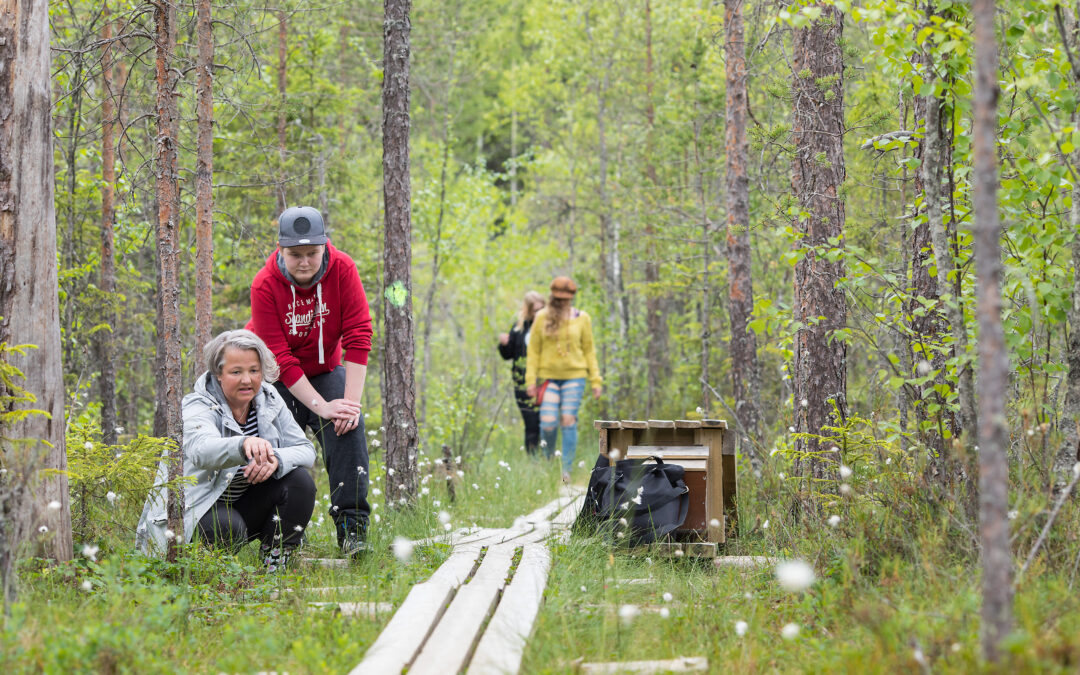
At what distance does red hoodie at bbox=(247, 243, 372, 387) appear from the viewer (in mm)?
5738

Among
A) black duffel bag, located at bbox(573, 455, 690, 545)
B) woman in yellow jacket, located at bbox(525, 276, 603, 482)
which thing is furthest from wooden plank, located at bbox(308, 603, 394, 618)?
woman in yellow jacket, located at bbox(525, 276, 603, 482)

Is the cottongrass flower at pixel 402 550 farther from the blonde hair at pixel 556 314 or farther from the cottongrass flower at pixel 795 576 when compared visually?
the blonde hair at pixel 556 314

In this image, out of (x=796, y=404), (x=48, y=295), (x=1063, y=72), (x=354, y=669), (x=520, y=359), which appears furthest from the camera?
(x=520, y=359)

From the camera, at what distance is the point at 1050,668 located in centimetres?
265

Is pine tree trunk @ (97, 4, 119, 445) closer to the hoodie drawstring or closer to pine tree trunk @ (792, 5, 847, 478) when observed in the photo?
the hoodie drawstring

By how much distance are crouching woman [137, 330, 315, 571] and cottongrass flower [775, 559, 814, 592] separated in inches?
106

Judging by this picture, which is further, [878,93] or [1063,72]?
[878,93]

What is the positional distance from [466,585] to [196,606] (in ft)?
4.39

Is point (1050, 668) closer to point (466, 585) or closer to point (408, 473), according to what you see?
point (466, 585)

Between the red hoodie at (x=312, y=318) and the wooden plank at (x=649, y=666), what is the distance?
294 centimetres

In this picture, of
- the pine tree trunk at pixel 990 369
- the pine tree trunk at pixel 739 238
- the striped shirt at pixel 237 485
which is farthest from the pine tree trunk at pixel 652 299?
the pine tree trunk at pixel 990 369

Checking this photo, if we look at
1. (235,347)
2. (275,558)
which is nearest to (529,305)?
(235,347)

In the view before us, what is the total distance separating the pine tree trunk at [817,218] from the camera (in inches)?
253

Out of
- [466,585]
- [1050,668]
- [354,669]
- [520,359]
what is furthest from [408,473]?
[520,359]
